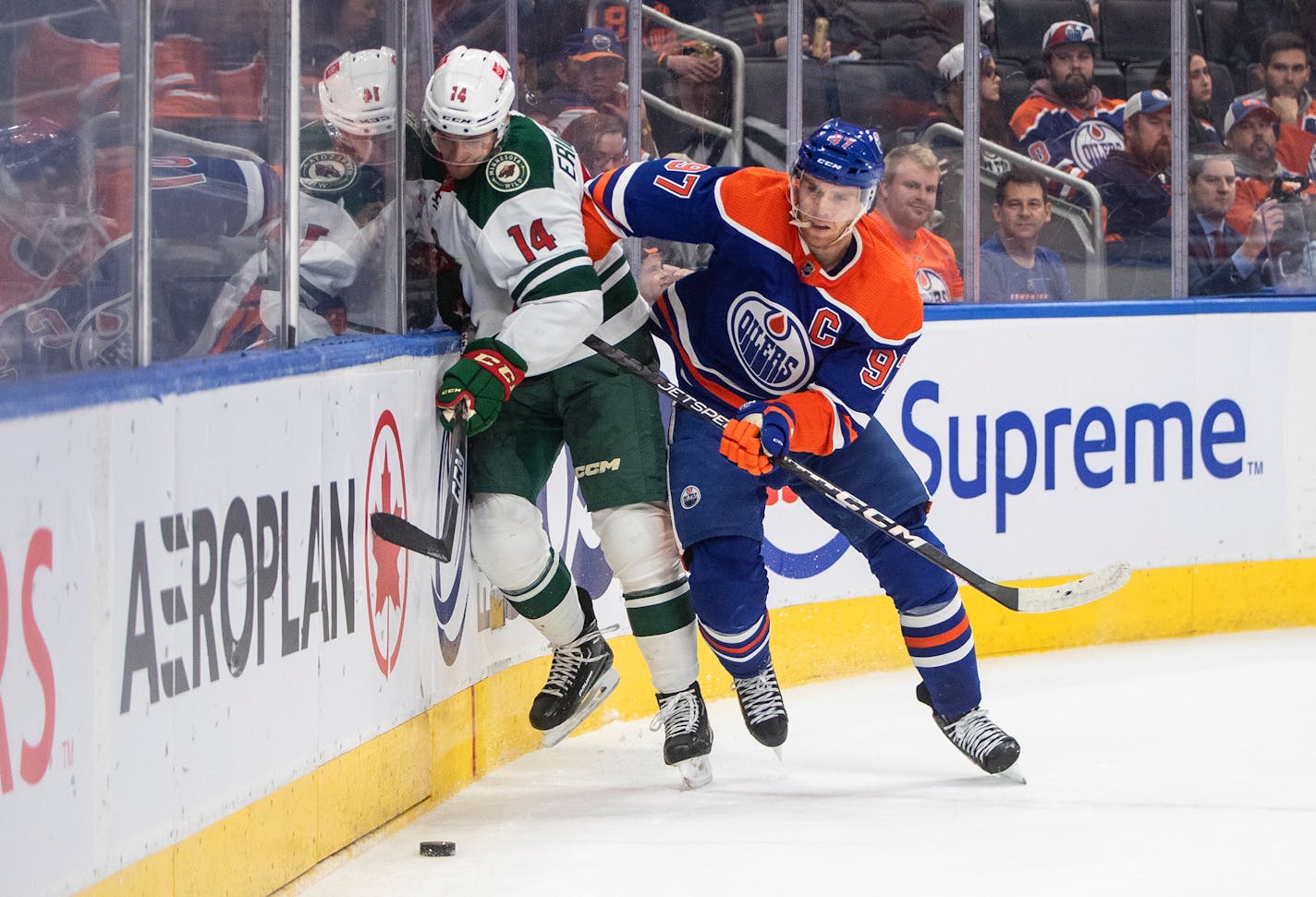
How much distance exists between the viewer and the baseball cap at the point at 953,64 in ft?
15.8

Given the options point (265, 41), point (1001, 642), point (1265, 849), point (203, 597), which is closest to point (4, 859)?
point (203, 597)

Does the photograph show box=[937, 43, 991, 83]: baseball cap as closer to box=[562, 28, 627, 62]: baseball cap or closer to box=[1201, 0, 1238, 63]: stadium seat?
box=[1201, 0, 1238, 63]: stadium seat

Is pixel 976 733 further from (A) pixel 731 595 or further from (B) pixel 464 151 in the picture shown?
(B) pixel 464 151

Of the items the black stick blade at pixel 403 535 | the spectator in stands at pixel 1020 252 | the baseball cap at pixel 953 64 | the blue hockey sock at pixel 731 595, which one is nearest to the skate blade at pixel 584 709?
the blue hockey sock at pixel 731 595

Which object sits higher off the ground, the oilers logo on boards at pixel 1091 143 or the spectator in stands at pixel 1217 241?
the oilers logo on boards at pixel 1091 143

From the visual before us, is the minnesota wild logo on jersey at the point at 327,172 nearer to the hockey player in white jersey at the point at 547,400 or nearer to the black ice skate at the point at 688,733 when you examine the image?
the hockey player in white jersey at the point at 547,400

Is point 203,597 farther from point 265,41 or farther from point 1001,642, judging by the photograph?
point 1001,642

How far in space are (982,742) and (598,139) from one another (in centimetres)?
164

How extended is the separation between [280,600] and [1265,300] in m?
3.28

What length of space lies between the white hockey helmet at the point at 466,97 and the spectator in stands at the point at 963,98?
186 centimetres

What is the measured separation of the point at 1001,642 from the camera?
4.74 meters

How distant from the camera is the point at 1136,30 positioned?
5.01 m

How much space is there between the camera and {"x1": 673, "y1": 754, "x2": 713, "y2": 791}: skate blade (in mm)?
3414

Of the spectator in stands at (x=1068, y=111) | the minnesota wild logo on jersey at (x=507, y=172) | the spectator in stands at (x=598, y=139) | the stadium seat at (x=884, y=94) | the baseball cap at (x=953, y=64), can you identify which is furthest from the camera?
the spectator in stands at (x=1068, y=111)
